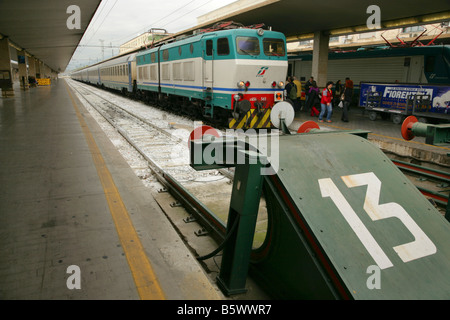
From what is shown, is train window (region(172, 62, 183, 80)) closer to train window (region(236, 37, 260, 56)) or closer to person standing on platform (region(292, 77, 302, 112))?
train window (region(236, 37, 260, 56))

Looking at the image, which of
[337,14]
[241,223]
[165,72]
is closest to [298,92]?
[337,14]

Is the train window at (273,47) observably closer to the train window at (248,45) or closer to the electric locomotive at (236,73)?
the electric locomotive at (236,73)

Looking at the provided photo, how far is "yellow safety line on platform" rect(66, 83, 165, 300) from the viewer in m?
2.91

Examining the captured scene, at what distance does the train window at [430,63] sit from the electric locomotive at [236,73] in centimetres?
759

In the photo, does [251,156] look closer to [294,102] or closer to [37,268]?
[37,268]

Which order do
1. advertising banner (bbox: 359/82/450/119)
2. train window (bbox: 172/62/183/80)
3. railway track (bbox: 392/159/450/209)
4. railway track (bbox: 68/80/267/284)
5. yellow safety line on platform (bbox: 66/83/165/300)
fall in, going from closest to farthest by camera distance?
1. yellow safety line on platform (bbox: 66/83/165/300)
2. railway track (bbox: 68/80/267/284)
3. railway track (bbox: 392/159/450/209)
4. advertising banner (bbox: 359/82/450/119)
5. train window (bbox: 172/62/183/80)

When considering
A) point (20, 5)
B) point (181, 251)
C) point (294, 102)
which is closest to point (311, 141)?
point (181, 251)

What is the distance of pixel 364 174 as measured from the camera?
299 centimetres

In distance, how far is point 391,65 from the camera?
58.2 ft

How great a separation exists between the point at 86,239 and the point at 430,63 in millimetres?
16288

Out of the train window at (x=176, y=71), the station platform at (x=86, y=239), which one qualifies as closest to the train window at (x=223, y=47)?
the train window at (x=176, y=71)

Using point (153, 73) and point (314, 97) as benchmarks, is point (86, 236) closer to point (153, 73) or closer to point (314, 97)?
point (314, 97)

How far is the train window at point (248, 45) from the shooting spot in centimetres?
1085

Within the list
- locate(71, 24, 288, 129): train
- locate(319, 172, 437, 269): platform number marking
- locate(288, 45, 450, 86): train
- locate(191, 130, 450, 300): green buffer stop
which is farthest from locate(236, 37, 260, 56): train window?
locate(319, 172, 437, 269): platform number marking
